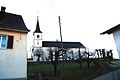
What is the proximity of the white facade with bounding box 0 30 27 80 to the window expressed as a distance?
13.2 inches

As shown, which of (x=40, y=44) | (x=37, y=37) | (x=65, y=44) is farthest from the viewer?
(x=65, y=44)

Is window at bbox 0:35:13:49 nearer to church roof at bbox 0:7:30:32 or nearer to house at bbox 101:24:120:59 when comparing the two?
church roof at bbox 0:7:30:32

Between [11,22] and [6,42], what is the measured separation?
10.2 ft

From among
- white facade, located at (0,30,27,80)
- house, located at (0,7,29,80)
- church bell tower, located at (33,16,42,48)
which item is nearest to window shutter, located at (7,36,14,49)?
house, located at (0,7,29,80)

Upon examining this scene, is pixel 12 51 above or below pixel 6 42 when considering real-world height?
below

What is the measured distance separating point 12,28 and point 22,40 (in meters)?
1.86

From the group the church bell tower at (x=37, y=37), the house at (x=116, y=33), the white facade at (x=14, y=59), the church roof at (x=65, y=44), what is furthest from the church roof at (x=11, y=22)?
the church roof at (x=65, y=44)

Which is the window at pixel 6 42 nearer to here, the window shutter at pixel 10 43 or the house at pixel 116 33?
the window shutter at pixel 10 43

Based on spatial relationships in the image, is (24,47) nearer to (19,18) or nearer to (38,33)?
(19,18)

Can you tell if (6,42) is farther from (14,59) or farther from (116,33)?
(116,33)

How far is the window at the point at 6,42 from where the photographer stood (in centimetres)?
1764

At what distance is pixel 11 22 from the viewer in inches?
782

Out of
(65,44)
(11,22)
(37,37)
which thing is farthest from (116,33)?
(65,44)

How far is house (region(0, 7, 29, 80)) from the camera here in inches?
687
